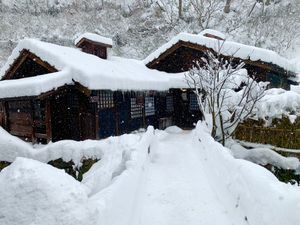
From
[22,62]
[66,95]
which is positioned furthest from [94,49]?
[66,95]

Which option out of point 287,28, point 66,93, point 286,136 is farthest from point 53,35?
point 286,136

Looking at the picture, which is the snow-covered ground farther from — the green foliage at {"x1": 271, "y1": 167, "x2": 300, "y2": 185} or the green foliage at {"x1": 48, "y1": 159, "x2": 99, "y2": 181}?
the green foliage at {"x1": 271, "y1": 167, "x2": 300, "y2": 185}

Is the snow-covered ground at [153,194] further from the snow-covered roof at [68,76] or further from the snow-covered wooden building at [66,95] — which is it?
the snow-covered wooden building at [66,95]

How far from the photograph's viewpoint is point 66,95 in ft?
46.2

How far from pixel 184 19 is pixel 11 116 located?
2754 cm

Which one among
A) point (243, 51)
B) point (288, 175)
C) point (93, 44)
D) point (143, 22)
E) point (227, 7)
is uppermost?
point (227, 7)

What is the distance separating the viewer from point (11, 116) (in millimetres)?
15078

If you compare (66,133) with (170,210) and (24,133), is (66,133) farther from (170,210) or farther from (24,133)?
(170,210)

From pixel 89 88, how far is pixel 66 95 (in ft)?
7.74

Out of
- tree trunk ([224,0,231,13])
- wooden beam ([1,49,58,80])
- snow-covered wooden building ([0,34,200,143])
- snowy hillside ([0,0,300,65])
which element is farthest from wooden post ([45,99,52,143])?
tree trunk ([224,0,231,13])

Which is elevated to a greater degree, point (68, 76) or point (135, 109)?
point (68, 76)

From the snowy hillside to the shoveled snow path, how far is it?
27.1 metres

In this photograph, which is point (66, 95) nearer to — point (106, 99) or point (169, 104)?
point (106, 99)

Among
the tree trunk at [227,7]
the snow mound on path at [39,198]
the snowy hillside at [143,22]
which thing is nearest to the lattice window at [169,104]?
the snowy hillside at [143,22]
